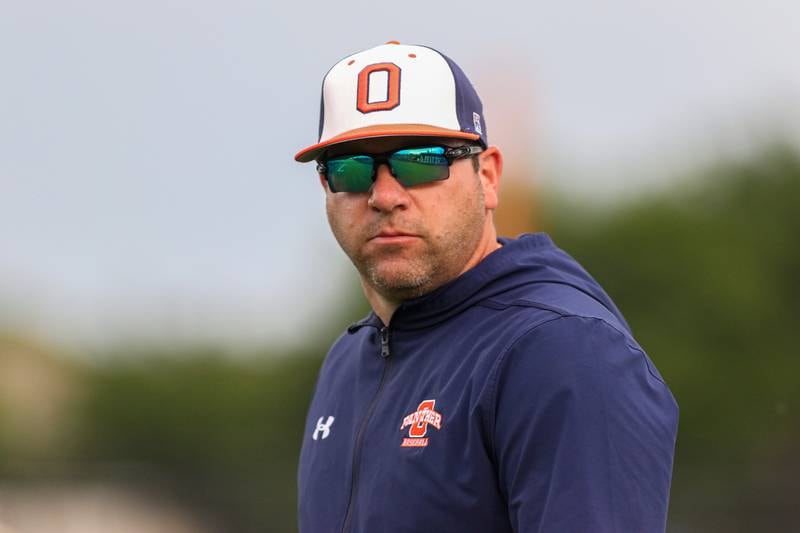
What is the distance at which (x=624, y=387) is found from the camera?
2781 mm

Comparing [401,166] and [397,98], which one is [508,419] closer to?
[401,166]

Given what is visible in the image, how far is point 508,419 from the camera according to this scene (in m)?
2.83

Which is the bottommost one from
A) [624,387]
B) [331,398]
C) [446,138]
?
[331,398]

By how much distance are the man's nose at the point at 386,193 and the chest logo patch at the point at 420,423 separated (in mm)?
545

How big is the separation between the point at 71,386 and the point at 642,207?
2479cm

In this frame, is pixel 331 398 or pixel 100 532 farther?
pixel 100 532

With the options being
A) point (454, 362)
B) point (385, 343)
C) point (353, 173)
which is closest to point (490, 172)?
point (353, 173)

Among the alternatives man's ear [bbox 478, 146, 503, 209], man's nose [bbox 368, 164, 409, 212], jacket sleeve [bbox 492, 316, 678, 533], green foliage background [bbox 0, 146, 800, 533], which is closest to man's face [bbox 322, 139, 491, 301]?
man's nose [bbox 368, 164, 409, 212]

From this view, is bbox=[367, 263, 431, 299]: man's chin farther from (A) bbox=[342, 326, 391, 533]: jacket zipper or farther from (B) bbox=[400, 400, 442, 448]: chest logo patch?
(B) bbox=[400, 400, 442, 448]: chest logo patch

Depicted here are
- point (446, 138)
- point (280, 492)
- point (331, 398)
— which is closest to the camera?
point (446, 138)

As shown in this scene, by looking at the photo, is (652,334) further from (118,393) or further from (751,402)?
(118,393)

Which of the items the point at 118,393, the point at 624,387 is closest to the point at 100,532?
the point at 624,387

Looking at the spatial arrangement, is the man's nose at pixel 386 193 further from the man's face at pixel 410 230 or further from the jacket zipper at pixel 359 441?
the jacket zipper at pixel 359 441

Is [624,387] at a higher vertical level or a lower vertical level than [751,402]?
higher
